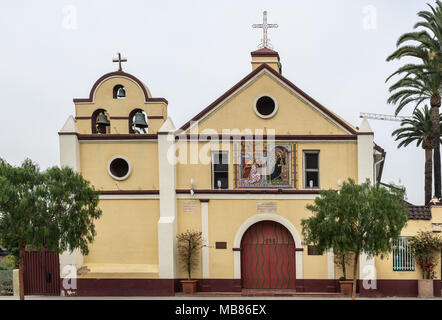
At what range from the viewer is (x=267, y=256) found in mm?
22984

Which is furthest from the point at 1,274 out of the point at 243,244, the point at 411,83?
the point at 411,83

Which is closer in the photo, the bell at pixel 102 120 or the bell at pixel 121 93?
the bell at pixel 102 120

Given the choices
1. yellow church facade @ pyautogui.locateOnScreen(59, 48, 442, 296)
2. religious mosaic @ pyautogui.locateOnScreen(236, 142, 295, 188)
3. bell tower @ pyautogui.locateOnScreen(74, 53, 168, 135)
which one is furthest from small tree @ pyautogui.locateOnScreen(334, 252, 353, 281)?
bell tower @ pyautogui.locateOnScreen(74, 53, 168, 135)

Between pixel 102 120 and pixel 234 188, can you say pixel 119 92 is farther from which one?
pixel 234 188

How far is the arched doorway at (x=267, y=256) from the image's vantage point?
75.0 ft

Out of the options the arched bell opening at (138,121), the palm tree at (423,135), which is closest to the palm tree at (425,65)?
the palm tree at (423,135)

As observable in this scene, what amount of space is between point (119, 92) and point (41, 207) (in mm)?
8245

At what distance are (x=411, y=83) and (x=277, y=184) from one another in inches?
508

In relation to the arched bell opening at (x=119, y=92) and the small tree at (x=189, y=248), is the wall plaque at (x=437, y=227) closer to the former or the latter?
the small tree at (x=189, y=248)

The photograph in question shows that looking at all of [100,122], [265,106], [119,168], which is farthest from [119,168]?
[265,106]

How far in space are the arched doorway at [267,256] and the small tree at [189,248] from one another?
2.01 m

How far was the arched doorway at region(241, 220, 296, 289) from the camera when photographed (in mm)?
22875

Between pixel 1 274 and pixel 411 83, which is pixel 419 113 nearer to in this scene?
pixel 411 83

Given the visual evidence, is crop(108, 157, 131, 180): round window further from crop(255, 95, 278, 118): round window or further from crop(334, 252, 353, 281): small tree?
crop(334, 252, 353, 281): small tree
